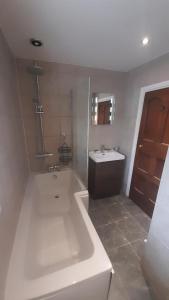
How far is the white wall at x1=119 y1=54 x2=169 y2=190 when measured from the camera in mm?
1722

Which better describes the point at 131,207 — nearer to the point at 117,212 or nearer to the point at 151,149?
the point at 117,212

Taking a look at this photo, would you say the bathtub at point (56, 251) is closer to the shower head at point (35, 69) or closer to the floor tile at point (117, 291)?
the floor tile at point (117, 291)

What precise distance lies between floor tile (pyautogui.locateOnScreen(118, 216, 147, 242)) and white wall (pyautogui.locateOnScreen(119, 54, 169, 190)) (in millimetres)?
713

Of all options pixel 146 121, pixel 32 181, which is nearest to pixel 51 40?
pixel 146 121

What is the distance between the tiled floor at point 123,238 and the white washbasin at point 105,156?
789 mm

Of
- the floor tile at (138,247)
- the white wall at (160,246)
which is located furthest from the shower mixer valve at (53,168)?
the white wall at (160,246)

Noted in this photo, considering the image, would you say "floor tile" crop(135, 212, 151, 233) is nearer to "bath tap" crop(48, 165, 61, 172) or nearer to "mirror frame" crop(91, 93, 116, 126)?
"bath tap" crop(48, 165, 61, 172)

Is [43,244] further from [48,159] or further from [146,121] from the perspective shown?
[146,121]

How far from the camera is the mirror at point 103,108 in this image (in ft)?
7.59

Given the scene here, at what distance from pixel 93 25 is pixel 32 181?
2.00 m

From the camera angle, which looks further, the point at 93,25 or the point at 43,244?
the point at 43,244

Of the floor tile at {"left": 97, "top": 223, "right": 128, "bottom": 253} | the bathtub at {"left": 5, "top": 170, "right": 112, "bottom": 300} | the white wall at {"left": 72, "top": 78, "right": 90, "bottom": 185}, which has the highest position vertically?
the white wall at {"left": 72, "top": 78, "right": 90, "bottom": 185}

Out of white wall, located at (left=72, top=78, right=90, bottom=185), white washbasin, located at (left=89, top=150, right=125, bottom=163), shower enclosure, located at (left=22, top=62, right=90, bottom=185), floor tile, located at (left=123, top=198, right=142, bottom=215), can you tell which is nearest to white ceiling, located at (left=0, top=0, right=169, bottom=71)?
shower enclosure, located at (left=22, top=62, right=90, bottom=185)

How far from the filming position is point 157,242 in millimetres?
1091
